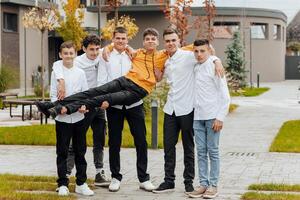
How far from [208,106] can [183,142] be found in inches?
26.8

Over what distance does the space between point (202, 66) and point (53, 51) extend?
124 ft

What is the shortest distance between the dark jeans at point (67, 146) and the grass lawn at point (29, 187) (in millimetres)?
258

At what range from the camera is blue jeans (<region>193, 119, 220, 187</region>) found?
311 inches

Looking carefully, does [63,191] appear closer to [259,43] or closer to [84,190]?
[84,190]

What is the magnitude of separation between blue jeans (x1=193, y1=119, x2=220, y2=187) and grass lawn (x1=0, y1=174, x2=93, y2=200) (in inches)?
65.0

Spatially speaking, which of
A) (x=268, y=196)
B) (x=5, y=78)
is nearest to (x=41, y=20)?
(x=5, y=78)

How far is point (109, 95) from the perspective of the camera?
7.89 metres

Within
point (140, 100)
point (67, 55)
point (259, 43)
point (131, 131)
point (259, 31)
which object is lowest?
point (131, 131)

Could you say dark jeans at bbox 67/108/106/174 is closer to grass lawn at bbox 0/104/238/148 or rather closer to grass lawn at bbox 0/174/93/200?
grass lawn at bbox 0/174/93/200

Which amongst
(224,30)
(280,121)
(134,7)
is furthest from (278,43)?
(280,121)

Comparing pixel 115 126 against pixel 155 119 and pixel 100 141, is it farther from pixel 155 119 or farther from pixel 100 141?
pixel 155 119

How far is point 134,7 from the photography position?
46219 mm

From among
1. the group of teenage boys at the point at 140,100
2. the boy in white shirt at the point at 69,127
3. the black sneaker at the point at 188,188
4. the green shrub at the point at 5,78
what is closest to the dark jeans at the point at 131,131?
the group of teenage boys at the point at 140,100

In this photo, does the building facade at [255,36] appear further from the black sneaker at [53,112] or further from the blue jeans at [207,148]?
the black sneaker at [53,112]
